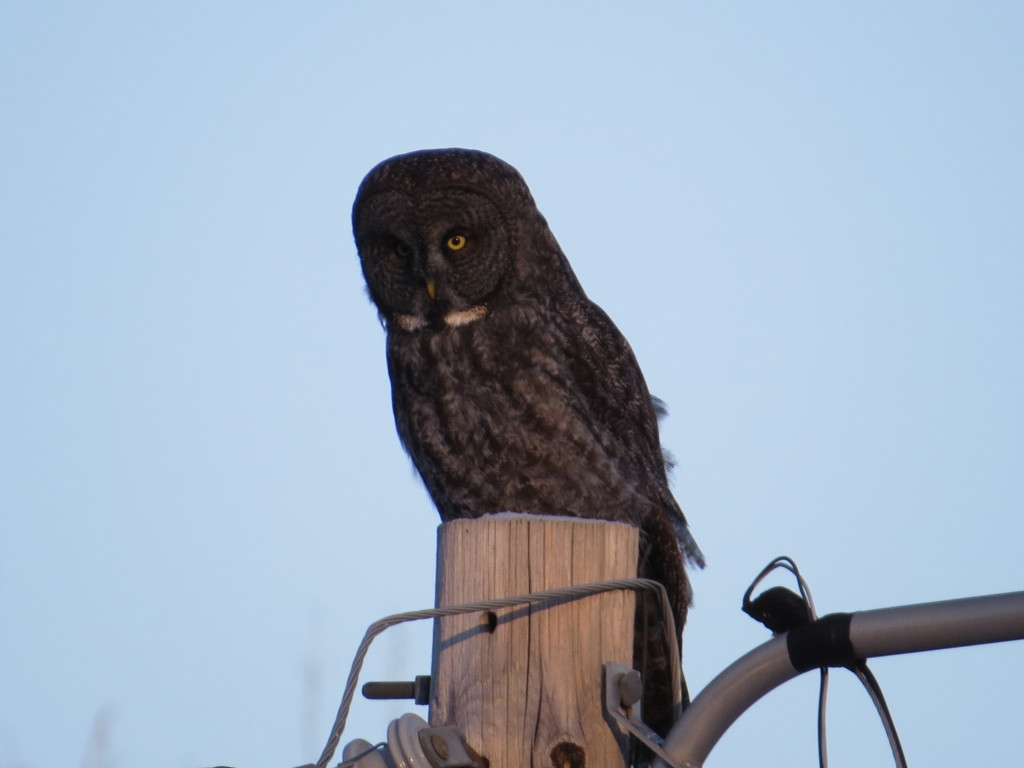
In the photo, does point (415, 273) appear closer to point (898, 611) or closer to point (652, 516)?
point (652, 516)

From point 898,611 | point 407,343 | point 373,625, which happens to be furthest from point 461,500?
point 898,611

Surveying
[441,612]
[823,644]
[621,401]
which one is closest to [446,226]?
[621,401]

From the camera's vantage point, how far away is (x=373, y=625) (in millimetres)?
2619

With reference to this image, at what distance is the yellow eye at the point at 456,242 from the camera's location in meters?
5.54

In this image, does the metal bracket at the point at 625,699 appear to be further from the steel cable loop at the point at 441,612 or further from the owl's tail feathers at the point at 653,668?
the owl's tail feathers at the point at 653,668

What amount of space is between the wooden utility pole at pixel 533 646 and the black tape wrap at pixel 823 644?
0.37 meters

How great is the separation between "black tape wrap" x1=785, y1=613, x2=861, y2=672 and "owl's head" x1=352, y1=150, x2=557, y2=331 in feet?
10.2

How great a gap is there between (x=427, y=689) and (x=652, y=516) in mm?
2283

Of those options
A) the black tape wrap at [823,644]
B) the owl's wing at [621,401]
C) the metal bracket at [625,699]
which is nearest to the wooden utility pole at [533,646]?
the metal bracket at [625,699]

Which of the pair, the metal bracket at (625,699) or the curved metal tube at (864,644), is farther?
the metal bracket at (625,699)

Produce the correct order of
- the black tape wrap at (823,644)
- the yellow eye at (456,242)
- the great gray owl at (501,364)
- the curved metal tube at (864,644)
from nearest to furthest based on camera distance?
the curved metal tube at (864,644)
the black tape wrap at (823,644)
the great gray owl at (501,364)
the yellow eye at (456,242)

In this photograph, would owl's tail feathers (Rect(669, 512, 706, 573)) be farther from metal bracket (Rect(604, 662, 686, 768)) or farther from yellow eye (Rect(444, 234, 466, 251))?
metal bracket (Rect(604, 662, 686, 768))

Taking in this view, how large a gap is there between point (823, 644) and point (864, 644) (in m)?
0.07

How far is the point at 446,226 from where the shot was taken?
553 cm
